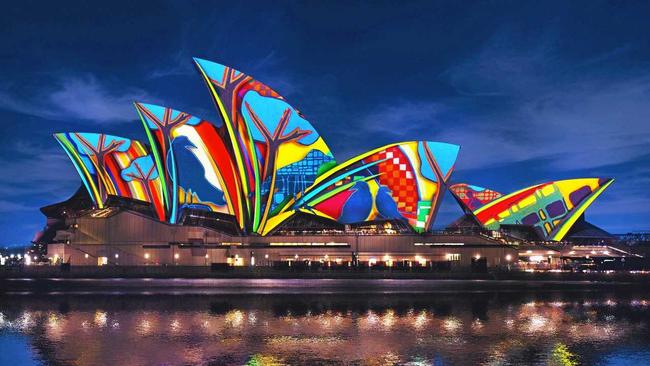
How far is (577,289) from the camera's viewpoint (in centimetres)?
4509

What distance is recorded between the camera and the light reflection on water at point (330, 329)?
21.2 m

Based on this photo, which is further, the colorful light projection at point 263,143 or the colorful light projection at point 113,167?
the colorful light projection at point 113,167

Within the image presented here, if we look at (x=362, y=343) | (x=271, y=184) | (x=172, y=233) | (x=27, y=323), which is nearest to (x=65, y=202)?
(x=172, y=233)

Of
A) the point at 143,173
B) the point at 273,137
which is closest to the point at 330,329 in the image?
the point at 273,137

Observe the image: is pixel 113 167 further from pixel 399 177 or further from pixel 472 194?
pixel 472 194

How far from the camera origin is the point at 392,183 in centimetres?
6316

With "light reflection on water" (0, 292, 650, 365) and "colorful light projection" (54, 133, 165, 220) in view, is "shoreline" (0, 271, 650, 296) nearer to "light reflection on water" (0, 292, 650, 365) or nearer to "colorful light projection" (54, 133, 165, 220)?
"light reflection on water" (0, 292, 650, 365)

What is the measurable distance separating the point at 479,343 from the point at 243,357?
886 centimetres

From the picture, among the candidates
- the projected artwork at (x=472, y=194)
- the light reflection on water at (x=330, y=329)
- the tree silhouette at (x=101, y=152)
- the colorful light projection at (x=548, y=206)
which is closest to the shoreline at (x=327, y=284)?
the light reflection on water at (x=330, y=329)

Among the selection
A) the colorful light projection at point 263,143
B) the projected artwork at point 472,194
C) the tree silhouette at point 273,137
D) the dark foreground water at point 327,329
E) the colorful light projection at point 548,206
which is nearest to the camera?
the dark foreground water at point 327,329

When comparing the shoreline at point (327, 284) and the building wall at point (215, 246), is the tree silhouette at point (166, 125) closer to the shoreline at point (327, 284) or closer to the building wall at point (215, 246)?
the building wall at point (215, 246)

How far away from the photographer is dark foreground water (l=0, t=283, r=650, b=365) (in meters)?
21.1

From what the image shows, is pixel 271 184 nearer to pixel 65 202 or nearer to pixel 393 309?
pixel 393 309

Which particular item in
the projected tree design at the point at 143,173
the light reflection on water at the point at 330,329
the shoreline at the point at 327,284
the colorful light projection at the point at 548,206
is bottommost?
the light reflection on water at the point at 330,329
